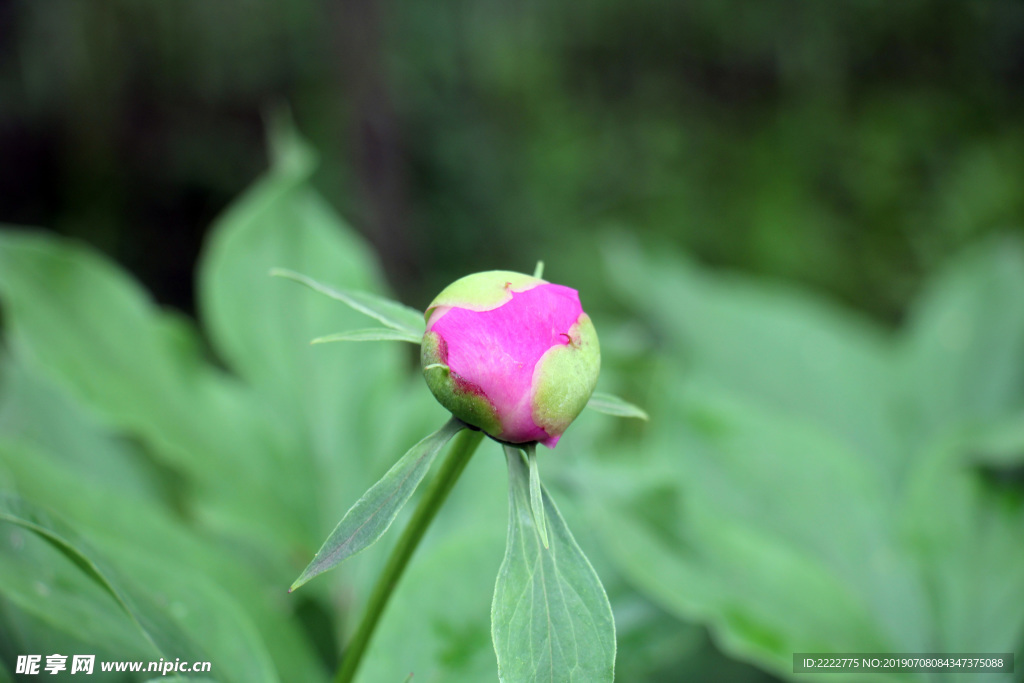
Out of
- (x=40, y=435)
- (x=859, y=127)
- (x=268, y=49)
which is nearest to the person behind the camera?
(x=40, y=435)

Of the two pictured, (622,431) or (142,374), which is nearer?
(142,374)

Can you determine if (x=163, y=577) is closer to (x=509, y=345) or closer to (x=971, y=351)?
(x=509, y=345)

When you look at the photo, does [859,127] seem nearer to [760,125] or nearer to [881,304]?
[760,125]

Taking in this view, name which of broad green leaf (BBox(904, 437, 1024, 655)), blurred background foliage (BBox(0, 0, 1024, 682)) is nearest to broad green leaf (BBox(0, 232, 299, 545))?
blurred background foliage (BBox(0, 0, 1024, 682))

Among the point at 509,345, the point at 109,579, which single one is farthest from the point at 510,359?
the point at 109,579

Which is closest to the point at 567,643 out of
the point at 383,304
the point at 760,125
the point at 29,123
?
the point at 383,304

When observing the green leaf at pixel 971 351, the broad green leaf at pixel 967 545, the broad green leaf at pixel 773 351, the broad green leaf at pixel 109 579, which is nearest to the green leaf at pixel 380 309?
the broad green leaf at pixel 109 579

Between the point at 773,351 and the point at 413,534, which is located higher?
the point at 773,351

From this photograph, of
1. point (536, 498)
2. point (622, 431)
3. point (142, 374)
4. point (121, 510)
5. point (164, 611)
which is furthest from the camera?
point (622, 431)

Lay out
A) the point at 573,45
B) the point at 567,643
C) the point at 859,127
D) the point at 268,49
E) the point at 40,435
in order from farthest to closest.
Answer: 1. the point at 573,45
2. the point at 268,49
3. the point at 859,127
4. the point at 40,435
5. the point at 567,643
